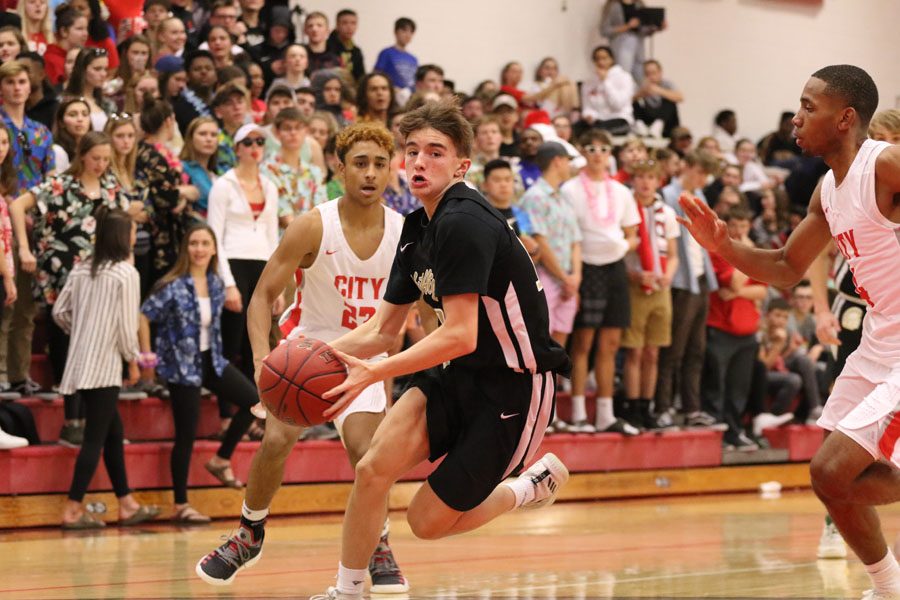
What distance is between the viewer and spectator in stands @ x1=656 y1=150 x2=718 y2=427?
1154cm

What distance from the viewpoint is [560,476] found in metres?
5.77

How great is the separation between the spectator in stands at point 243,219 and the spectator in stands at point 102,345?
897 mm

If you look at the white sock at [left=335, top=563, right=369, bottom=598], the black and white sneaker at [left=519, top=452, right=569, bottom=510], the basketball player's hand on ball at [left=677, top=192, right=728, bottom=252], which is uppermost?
the basketball player's hand on ball at [left=677, top=192, right=728, bottom=252]

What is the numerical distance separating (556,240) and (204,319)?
116 inches

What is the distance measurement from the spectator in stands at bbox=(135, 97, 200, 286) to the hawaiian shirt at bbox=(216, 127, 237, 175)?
44 centimetres

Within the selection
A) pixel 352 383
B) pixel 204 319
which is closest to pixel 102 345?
pixel 204 319

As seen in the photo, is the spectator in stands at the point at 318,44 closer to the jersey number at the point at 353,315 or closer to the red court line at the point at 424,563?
the red court line at the point at 424,563

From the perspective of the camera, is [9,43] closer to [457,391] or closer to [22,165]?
[22,165]

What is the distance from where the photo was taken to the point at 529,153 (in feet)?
39.7

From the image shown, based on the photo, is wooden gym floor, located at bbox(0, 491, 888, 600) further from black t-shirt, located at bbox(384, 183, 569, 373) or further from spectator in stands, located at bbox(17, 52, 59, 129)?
spectator in stands, located at bbox(17, 52, 59, 129)

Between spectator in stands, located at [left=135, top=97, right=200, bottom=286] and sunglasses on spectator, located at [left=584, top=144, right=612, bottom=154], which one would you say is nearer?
spectator in stands, located at [left=135, top=97, right=200, bottom=286]

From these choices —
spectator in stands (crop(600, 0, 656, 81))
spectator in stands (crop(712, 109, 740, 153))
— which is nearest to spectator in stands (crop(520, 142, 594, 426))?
spectator in stands (crop(600, 0, 656, 81))

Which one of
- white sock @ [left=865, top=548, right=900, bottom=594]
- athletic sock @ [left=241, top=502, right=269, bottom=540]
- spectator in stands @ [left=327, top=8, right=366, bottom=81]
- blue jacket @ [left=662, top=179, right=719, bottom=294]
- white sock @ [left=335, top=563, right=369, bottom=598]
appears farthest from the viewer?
spectator in stands @ [left=327, top=8, right=366, bottom=81]

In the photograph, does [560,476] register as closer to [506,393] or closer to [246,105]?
[506,393]
